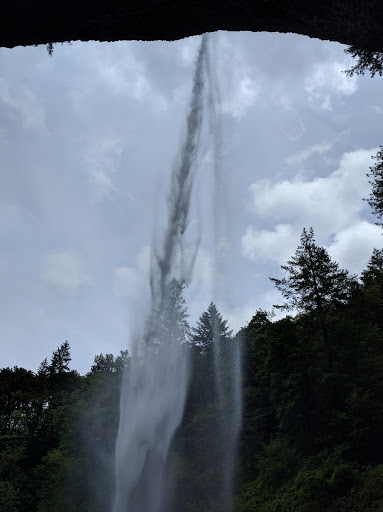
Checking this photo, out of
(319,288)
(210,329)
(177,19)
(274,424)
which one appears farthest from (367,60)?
(210,329)

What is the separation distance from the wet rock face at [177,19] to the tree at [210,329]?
134 feet

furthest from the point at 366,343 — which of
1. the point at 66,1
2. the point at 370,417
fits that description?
the point at 66,1

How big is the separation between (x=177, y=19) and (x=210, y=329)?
43.3 meters

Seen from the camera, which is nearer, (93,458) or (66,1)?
(66,1)

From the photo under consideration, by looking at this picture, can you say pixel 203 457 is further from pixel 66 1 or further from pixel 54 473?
pixel 66 1

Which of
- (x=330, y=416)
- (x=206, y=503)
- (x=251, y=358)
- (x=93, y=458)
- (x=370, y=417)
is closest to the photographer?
(x=370, y=417)

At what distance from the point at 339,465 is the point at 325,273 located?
36.4 ft

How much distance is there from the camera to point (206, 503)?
2688 cm

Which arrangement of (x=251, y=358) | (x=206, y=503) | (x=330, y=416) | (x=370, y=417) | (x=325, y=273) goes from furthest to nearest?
(x=251, y=358) < (x=206, y=503) < (x=325, y=273) < (x=330, y=416) < (x=370, y=417)

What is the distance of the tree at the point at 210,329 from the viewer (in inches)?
1799

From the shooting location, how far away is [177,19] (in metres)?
5.95

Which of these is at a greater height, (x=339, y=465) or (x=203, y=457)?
(x=203, y=457)

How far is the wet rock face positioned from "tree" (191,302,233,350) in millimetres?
40861

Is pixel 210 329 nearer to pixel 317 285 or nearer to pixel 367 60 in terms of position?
pixel 317 285
